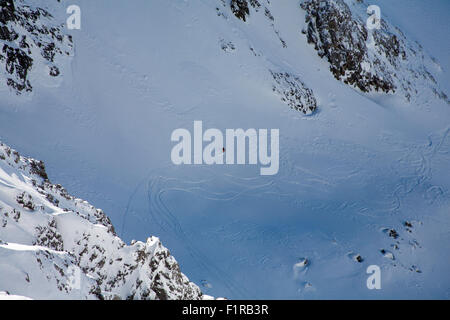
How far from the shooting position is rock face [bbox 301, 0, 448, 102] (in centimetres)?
3141

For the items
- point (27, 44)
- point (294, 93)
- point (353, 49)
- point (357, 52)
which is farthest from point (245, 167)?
point (357, 52)

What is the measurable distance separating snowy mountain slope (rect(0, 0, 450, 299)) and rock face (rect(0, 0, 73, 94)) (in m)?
0.89

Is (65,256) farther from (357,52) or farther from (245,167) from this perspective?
(357,52)

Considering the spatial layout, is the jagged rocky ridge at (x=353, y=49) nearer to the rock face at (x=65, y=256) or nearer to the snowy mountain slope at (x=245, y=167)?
the snowy mountain slope at (x=245, y=167)

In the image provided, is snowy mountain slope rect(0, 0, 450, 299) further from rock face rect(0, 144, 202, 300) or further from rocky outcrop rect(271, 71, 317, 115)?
rock face rect(0, 144, 202, 300)

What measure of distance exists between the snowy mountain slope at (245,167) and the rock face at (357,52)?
1028 millimetres

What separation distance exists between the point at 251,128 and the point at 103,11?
13569 millimetres

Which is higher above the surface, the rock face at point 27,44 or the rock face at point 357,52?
the rock face at point 357,52

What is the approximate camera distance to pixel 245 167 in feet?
71.5

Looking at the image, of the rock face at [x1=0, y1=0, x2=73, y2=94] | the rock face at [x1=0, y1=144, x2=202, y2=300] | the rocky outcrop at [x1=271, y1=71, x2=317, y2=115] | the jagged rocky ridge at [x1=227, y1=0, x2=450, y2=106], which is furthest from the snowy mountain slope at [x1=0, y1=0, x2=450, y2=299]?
the rock face at [x1=0, y1=144, x2=202, y2=300]

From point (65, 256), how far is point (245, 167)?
14.5 meters

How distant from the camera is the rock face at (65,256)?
23.2 ft

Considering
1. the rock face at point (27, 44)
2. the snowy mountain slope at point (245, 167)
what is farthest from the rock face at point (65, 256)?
the rock face at point (27, 44)
